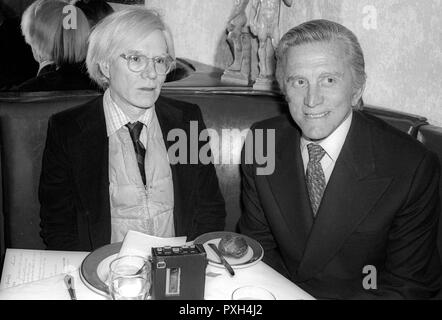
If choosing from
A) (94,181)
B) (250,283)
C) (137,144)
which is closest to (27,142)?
(94,181)

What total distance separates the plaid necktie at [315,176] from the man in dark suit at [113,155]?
0.58 m

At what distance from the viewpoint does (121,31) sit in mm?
1784

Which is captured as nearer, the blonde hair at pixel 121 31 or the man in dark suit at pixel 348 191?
the man in dark suit at pixel 348 191

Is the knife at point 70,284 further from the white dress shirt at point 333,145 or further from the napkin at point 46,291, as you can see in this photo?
the white dress shirt at point 333,145

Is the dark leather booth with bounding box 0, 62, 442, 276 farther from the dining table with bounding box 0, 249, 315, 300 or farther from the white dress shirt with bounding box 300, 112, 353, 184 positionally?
the dining table with bounding box 0, 249, 315, 300

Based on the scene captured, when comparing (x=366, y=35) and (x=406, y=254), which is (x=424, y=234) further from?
(x=366, y=35)

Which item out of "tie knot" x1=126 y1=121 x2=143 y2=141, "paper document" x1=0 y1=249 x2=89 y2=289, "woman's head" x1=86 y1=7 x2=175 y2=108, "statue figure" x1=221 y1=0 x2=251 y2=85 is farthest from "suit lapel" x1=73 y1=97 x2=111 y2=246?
"statue figure" x1=221 y1=0 x2=251 y2=85

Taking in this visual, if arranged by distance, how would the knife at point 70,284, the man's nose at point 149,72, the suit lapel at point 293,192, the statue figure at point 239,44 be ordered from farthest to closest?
the statue figure at point 239,44 → the man's nose at point 149,72 → the suit lapel at point 293,192 → the knife at point 70,284

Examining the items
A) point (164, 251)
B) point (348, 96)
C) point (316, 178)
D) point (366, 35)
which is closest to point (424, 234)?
point (316, 178)

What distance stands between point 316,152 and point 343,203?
0.67 ft

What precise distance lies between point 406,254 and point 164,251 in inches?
33.1

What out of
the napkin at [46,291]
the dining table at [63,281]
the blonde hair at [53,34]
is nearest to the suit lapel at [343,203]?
the dining table at [63,281]

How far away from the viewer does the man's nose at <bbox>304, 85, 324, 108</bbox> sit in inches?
59.6

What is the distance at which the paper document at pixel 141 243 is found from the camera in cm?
126
